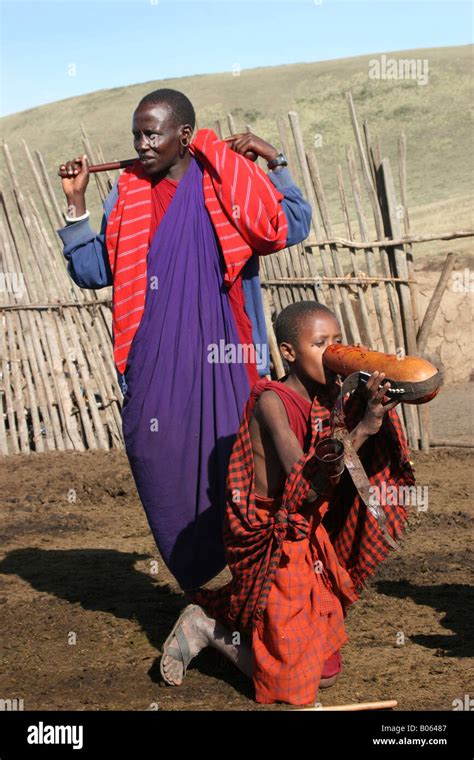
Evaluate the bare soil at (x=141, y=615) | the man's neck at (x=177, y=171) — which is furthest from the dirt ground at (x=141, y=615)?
the man's neck at (x=177, y=171)

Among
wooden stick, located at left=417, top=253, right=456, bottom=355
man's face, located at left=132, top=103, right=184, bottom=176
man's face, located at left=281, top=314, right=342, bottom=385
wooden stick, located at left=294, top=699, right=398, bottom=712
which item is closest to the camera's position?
wooden stick, located at left=294, top=699, right=398, bottom=712

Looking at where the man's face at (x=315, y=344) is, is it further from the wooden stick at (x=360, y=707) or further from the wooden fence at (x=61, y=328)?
the wooden fence at (x=61, y=328)

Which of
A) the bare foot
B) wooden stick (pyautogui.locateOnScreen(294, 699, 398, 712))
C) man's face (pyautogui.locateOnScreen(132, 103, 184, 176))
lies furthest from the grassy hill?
wooden stick (pyautogui.locateOnScreen(294, 699, 398, 712))


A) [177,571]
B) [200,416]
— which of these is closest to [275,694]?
[177,571]

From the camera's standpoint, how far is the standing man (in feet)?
14.9

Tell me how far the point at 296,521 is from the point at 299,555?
0.52 feet

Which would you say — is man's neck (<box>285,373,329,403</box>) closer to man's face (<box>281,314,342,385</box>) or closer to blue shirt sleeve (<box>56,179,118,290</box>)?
man's face (<box>281,314,342,385</box>)

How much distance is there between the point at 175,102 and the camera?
14.8 ft

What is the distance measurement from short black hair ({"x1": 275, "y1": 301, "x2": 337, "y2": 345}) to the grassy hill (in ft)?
62.5

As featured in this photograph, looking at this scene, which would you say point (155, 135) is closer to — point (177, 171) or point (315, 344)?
point (177, 171)

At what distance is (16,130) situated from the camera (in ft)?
185

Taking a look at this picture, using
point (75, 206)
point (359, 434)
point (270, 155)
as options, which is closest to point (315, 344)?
point (359, 434)

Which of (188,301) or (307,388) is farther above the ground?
(188,301)

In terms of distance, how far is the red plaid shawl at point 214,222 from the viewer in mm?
4520
